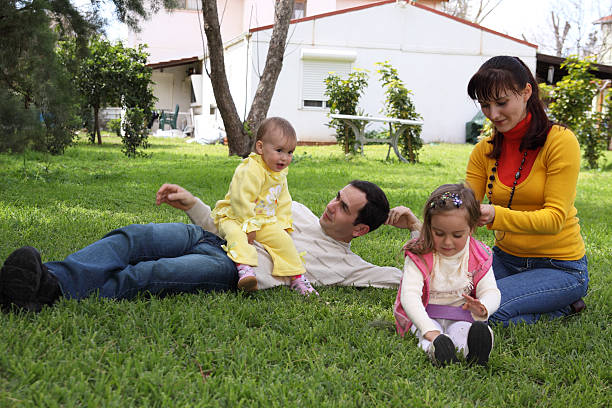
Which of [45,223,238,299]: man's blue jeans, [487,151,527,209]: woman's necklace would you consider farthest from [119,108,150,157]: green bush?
[487,151,527,209]: woman's necklace

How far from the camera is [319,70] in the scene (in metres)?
19.2

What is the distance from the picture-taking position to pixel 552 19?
36438 millimetres

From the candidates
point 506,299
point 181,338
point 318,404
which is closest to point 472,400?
point 318,404

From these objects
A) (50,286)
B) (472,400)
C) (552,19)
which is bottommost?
(472,400)

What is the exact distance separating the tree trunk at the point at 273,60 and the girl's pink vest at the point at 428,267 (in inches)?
356

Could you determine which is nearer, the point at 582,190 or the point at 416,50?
the point at 582,190

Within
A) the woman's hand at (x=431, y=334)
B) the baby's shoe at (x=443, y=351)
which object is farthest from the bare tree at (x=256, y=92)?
the baby's shoe at (x=443, y=351)

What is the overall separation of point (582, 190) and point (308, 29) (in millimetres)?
12288

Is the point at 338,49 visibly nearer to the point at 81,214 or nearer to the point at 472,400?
the point at 81,214

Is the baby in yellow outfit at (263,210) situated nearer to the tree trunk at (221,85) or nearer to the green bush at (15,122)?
the green bush at (15,122)

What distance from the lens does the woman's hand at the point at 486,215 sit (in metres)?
2.86

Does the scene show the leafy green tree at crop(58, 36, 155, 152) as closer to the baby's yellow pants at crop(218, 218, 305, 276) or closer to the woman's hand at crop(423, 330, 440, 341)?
the baby's yellow pants at crop(218, 218, 305, 276)

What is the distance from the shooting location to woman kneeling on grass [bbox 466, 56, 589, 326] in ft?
9.78

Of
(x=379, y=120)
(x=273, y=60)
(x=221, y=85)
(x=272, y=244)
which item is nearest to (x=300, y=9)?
(x=273, y=60)
